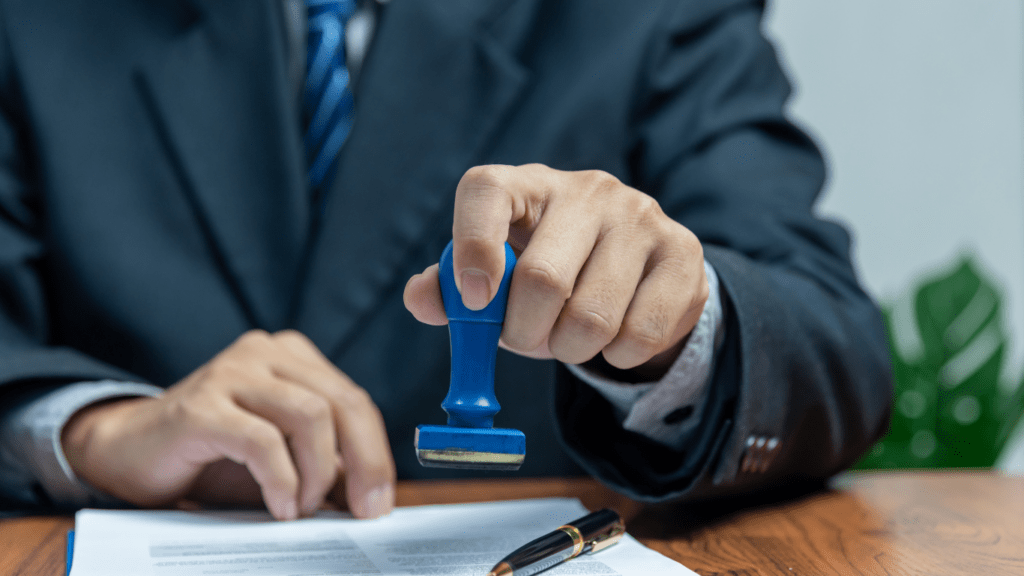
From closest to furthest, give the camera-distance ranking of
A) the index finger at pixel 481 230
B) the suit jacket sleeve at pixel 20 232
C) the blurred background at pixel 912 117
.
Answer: the index finger at pixel 481 230 → the suit jacket sleeve at pixel 20 232 → the blurred background at pixel 912 117

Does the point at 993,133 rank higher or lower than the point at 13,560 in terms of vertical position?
higher

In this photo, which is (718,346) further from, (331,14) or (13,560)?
(331,14)

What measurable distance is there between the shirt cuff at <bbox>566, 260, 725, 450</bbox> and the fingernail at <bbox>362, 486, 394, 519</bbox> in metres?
0.15

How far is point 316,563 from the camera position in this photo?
383 mm

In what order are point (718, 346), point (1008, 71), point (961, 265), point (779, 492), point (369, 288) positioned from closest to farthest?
point (718, 346) < point (779, 492) < point (369, 288) < point (961, 265) < point (1008, 71)

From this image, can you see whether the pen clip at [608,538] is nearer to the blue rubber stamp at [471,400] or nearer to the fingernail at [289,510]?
the blue rubber stamp at [471,400]

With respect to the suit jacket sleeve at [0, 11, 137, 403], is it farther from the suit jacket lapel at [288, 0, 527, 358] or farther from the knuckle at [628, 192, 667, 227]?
the knuckle at [628, 192, 667, 227]

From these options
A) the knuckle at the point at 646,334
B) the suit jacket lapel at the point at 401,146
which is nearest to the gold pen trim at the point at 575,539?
the knuckle at the point at 646,334

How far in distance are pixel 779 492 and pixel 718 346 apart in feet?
0.60

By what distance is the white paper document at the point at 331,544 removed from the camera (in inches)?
14.7

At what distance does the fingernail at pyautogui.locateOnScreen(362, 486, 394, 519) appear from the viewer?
1.63 ft

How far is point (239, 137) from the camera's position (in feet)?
2.61

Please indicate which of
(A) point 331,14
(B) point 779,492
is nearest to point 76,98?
(A) point 331,14

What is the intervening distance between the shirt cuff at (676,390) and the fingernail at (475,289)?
6.0 inches
